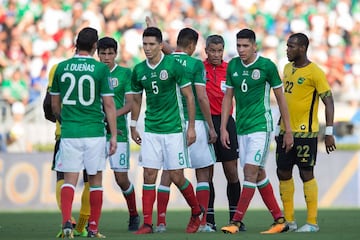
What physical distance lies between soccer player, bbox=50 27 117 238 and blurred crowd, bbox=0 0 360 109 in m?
12.3

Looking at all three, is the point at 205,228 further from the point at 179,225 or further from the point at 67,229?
the point at 67,229

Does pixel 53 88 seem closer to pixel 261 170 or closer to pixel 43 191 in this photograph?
pixel 261 170

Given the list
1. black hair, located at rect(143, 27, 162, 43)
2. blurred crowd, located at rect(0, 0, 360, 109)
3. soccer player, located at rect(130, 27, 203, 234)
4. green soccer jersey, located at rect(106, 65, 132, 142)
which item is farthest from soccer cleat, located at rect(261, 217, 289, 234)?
blurred crowd, located at rect(0, 0, 360, 109)

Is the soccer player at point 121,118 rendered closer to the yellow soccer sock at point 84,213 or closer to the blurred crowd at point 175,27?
the yellow soccer sock at point 84,213

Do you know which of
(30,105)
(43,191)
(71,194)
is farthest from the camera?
(30,105)

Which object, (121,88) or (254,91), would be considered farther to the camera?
(121,88)

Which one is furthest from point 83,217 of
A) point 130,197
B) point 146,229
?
point 130,197

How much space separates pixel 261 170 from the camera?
12211 millimetres

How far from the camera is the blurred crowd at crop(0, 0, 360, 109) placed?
2403 centimetres

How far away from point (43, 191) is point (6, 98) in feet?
10.9

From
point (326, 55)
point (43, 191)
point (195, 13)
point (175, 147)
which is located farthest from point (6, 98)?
point (175, 147)

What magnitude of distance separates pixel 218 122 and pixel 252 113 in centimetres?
129

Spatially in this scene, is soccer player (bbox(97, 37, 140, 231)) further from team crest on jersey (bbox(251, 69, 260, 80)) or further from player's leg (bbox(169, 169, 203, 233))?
team crest on jersey (bbox(251, 69, 260, 80))

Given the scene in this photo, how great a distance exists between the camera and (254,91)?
475 inches
